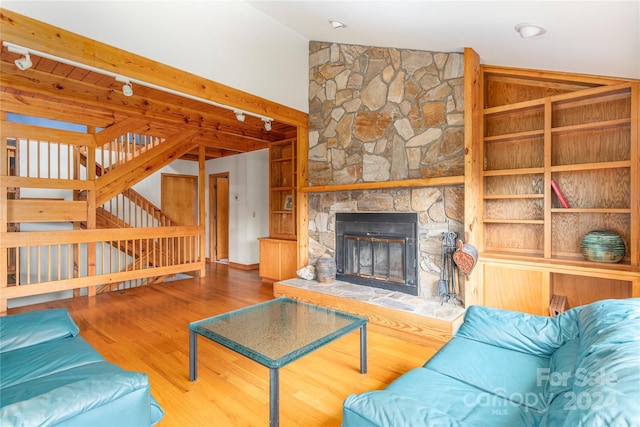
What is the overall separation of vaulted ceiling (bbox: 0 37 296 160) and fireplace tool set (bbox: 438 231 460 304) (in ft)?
11.1

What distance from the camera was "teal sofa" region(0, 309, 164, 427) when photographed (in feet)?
3.59

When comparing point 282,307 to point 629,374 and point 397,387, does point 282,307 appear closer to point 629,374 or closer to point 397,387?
point 397,387

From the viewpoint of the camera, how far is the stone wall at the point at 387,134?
10.8 ft

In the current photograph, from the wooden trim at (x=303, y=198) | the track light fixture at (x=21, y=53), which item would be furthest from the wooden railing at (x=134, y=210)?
the track light fixture at (x=21, y=53)

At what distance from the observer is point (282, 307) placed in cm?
269

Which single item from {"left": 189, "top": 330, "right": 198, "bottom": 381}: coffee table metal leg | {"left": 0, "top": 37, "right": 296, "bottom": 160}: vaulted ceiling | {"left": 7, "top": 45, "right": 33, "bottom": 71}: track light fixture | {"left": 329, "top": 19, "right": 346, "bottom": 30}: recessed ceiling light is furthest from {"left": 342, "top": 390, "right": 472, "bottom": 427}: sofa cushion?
{"left": 0, "top": 37, "right": 296, "bottom": 160}: vaulted ceiling

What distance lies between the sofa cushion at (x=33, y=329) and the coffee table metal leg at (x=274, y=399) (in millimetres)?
1460

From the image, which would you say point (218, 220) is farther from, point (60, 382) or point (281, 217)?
point (60, 382)

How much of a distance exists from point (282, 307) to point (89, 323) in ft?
7.60

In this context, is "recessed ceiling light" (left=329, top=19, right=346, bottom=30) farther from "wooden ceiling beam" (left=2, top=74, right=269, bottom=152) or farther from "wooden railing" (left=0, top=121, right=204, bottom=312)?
"wooden railing" (left=0, top=121, right=204, bottom=312)

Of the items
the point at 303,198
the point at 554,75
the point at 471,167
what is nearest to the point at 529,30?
the point at 554,75

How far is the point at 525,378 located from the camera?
5.03 feet

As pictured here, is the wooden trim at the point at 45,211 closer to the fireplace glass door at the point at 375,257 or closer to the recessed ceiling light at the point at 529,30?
the fireplace glass door at the point at 375,257

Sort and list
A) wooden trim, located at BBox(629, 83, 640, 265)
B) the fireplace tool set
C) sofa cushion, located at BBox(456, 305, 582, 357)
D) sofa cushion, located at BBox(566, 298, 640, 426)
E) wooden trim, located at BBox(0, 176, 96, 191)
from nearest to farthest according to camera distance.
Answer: sofa cushion, located at BBox(566, 298, 640, 426)
sofa cushion, located at BBox(456, 305, 582, 357)
wooden trim, located at BBox(629, 83, 640, 265)
the fireplace tool set
wooden trim, located at BBox(0, 176, 96, 191)
